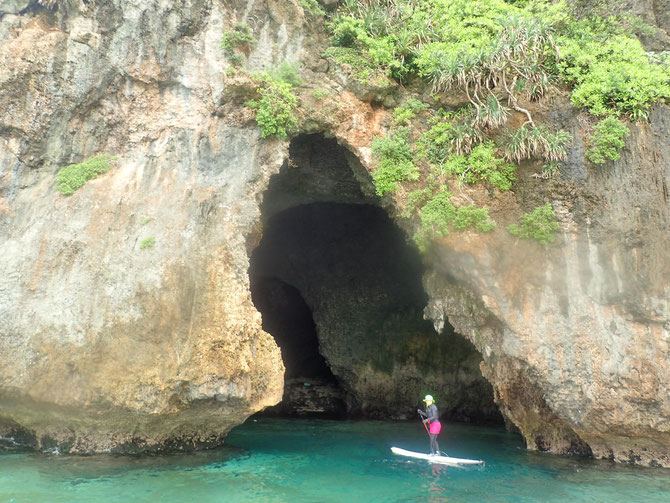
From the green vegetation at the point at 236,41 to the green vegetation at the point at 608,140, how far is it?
823 centimetres

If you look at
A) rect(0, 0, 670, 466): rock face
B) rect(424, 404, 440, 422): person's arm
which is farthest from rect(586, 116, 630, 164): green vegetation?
rect(424, 404, 440, 422): person's arm

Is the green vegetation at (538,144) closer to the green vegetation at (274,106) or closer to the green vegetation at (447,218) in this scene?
the green vegetation at (447,218)

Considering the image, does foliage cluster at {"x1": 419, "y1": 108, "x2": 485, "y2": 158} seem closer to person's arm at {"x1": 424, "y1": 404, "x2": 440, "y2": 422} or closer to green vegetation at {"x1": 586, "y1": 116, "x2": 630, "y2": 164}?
green vegetation at {"x1": 586, "y1": 116, "x2": 630, "y2": 164}

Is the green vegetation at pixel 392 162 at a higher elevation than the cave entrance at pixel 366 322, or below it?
higher

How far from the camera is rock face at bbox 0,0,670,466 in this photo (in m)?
9.88

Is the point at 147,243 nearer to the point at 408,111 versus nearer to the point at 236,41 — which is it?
the point at 236,41

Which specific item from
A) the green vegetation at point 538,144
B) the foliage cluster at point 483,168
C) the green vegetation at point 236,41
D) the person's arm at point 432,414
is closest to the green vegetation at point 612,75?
the green vegetation at point 538,144

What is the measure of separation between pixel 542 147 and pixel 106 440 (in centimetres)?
1112

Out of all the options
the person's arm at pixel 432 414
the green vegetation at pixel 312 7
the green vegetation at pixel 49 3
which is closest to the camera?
the person's arm at pixel 432 414

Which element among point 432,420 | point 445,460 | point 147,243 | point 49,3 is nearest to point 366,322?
point 432,420

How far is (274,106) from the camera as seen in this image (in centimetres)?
1180

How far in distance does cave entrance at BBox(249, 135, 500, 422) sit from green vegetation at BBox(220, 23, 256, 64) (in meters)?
5.00

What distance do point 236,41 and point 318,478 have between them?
391 inches

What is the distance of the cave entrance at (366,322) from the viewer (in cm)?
1766
